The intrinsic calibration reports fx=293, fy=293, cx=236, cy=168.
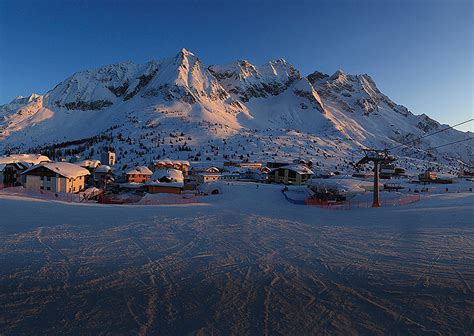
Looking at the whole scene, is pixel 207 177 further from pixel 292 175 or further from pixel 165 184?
pixel 165 184

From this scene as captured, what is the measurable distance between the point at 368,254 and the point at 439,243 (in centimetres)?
321

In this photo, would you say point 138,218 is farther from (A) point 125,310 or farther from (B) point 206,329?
(B) point 206,329

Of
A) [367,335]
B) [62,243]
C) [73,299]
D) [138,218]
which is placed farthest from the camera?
[138,218]

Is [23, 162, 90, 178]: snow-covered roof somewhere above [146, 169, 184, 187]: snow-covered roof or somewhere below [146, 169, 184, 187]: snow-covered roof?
above

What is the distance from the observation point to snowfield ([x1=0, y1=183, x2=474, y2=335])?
5.62 m

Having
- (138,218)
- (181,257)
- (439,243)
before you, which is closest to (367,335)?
(181,257)

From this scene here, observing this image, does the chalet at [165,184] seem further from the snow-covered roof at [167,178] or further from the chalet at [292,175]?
the chalet at [292,175]

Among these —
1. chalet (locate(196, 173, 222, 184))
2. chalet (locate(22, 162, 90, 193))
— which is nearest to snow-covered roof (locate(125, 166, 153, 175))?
chalet (locate(196, 173, 222, 184))

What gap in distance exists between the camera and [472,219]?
48.3ft

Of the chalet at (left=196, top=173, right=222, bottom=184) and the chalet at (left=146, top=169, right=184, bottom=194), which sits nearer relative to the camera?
the chalet at (left=146, top=169, right=184, bottom=194)

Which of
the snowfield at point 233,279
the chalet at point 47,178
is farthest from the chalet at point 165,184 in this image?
the snowfield at point 233,279

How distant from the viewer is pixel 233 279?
7.65m

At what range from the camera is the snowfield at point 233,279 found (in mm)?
5621

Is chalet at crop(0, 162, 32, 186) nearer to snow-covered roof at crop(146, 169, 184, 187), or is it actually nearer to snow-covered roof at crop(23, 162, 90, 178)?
snow-covered roof at crop(23, 162, 90, 178)
